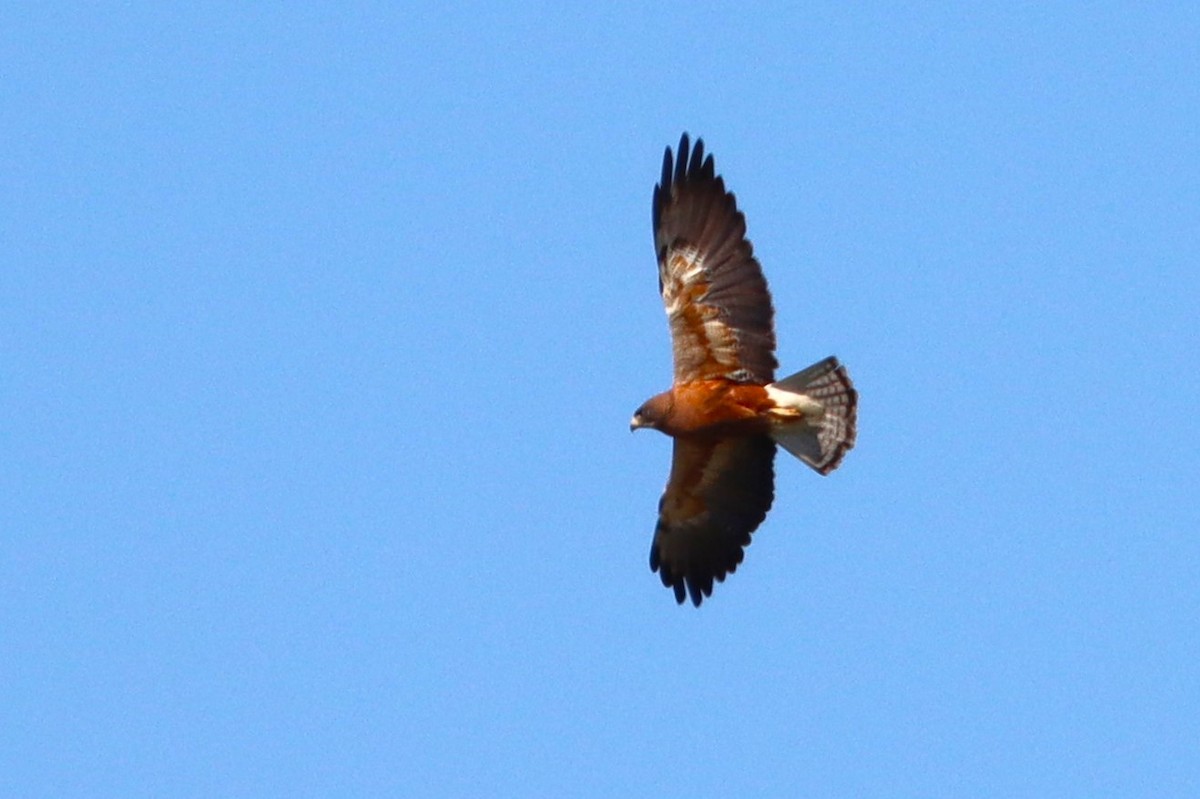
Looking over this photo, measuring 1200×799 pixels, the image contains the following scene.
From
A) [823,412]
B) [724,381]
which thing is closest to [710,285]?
[724,381]

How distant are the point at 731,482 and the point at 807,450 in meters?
0.76

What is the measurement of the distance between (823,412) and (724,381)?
0.71 meters

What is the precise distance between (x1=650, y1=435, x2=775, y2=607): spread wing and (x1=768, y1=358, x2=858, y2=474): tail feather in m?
0.39

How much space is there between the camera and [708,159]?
51.6 feet

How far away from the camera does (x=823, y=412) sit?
1519 cm

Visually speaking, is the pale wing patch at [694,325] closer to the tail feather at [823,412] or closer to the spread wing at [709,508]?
the tail feather at [823,412]

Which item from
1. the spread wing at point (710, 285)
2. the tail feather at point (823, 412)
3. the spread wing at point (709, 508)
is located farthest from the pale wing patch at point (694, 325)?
the spread wing at point (709, 508)

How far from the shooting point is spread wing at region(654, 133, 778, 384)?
1527cm

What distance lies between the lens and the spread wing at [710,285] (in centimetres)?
1527

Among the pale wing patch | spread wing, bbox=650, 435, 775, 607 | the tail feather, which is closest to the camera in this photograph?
the tail feather

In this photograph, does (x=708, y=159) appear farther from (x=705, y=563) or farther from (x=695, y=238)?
(x=705, y=563)

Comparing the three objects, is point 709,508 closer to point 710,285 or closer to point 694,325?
point 694,325

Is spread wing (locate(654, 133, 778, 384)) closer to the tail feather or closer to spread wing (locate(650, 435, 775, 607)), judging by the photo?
the tail feather

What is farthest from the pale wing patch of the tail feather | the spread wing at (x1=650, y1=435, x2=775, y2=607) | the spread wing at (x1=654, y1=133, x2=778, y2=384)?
the spread wing at (x1=650, y1=435, x2=775, y2=607)
